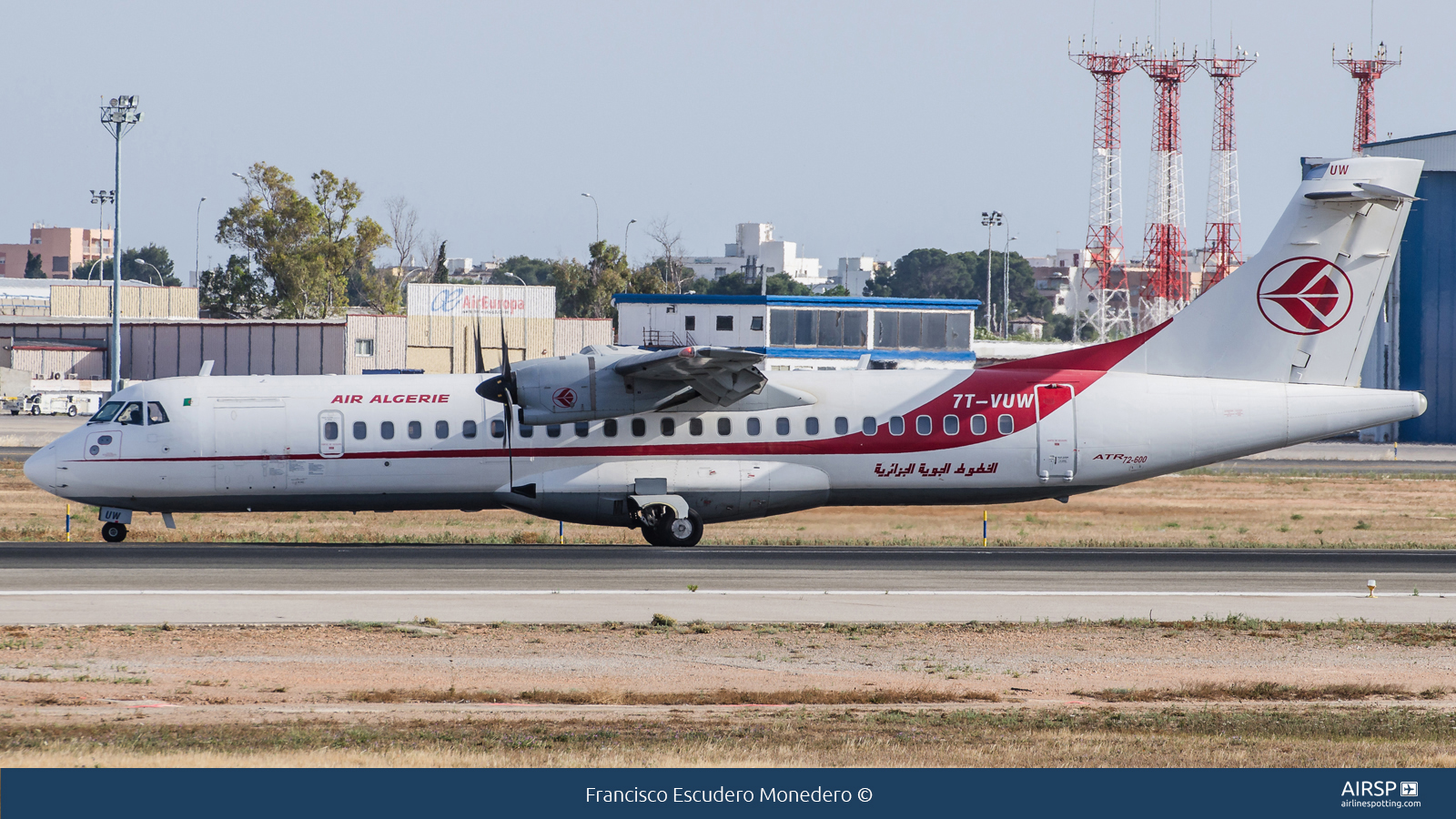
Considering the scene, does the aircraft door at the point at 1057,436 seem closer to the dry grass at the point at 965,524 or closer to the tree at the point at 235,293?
the dry grass at the point at 965,524

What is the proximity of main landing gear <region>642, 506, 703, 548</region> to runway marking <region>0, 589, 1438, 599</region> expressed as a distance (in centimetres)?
548

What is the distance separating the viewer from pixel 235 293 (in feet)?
346

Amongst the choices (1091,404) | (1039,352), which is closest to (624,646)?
(1091,404)

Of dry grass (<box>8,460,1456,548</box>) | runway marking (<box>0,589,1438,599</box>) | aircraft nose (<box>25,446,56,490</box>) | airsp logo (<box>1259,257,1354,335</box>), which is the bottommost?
dry grass (<box>8,460,1456,548</box>)

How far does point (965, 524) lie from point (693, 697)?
2141 cm

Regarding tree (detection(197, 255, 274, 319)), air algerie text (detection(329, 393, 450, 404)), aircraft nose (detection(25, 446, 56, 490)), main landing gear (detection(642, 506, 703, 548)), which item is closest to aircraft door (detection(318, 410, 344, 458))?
air algerie text (detection(329, 393, 450, 404))

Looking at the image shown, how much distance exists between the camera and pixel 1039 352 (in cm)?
7588

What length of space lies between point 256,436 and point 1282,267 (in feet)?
65.9

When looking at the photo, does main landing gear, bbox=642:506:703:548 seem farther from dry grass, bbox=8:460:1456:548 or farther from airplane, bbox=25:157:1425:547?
dry grass, bbox=8:460:1456:548

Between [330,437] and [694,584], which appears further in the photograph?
[330,437]

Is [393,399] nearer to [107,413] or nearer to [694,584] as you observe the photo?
[107,413]

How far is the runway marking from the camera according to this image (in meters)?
19.8

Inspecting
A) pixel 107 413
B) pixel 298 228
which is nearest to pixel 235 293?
pixel 298 228

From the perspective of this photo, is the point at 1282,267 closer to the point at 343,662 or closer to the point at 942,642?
the point at 942,642
